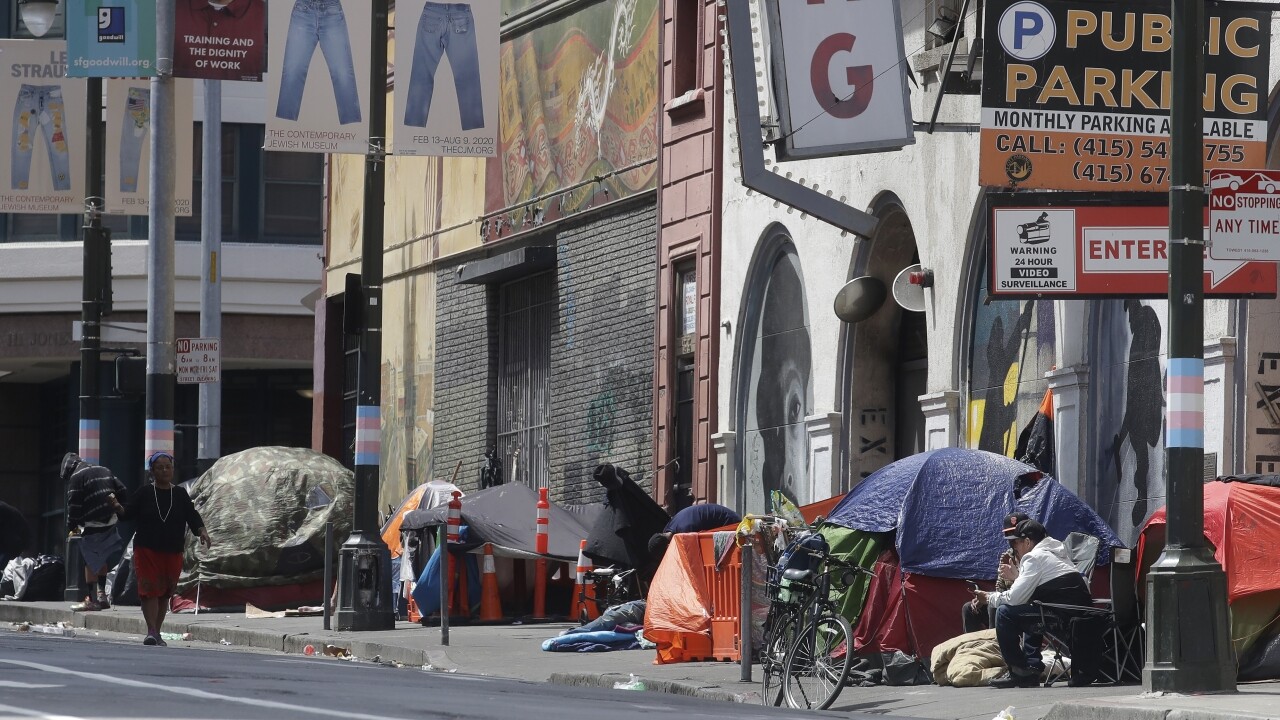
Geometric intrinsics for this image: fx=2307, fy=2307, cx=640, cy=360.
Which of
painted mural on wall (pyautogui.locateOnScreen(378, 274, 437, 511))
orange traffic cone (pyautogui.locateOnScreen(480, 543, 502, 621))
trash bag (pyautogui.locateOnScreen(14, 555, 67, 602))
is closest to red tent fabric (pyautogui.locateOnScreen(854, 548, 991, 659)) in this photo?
orange traffic cone (pyautogui.locateOnScreen(480, 543, 502, 621))

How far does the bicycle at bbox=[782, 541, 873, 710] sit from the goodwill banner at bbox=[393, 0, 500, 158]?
8.85 meters

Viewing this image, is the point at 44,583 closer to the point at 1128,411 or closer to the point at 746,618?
the point at 746,618

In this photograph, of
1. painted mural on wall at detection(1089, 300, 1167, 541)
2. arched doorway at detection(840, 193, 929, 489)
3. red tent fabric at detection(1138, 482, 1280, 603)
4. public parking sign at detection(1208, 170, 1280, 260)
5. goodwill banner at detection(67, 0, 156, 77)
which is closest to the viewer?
public parking sign at detection(1208, 170, 1280, 260)

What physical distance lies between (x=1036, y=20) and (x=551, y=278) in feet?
43.7

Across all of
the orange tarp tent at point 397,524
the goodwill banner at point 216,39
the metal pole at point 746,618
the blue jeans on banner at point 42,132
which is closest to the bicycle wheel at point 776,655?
the metal pole at point 746,618

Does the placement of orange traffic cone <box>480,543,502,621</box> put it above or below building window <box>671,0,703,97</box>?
below

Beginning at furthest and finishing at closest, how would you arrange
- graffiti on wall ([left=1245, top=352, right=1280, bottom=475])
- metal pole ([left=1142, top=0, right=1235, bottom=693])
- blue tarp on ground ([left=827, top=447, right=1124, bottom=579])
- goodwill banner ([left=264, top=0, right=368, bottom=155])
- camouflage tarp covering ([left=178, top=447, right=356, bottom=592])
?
camouflage tarp covering ([left=178, top=447, right=356, bottom=592]) → goodwill banner ([left=264, top=0, right=368, bottom=155]) → graffiti on wall ([left=1245, top=352, right=1280, bottom=475]) → blue tarp on ground ([left=827, top=447, right=1124, bottom=579]) → metal pole ([left=1142, top=0, right=1235, bottom=693])

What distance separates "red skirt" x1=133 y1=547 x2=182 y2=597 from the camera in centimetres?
1945

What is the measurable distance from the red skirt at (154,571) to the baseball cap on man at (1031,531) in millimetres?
7807

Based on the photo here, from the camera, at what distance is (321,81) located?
2200 cm

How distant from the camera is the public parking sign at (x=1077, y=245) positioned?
1558cm

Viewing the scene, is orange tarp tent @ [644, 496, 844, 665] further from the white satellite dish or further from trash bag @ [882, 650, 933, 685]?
the white satellite dish

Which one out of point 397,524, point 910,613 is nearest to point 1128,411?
point 910,613

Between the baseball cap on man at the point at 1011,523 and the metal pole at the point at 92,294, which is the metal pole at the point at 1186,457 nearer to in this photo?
the baseball cap on man at the point at 1011,523
